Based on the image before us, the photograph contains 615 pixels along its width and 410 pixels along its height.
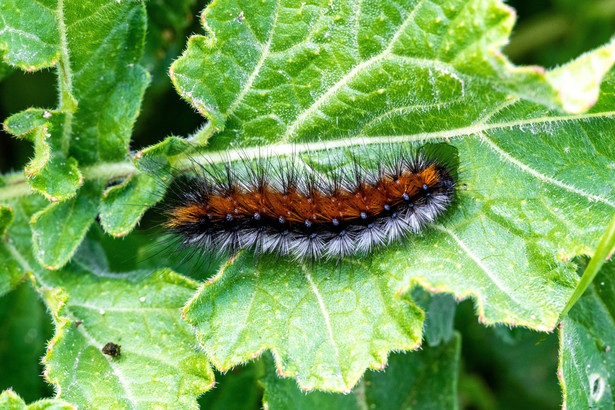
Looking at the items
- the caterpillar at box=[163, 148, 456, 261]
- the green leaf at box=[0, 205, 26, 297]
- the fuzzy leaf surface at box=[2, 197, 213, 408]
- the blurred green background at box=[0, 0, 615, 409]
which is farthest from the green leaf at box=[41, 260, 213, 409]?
the blurred green background at box=[0, 0, 615, 409]

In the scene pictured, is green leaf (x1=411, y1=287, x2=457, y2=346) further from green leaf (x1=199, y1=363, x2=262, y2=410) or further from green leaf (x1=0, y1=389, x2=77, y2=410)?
green leaf (x1=0, y1=389, x2=77, y2=410)

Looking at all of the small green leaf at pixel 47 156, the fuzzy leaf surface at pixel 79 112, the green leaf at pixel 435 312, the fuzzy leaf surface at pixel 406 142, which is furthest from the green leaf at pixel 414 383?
the small green leaf at pixel 47 156

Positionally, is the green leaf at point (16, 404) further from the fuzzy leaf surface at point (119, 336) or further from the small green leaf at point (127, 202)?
the small green leaf at point (127, 202)

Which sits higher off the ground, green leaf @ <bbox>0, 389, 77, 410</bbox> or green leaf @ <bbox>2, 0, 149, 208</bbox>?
green leaf @ <bbox>2, 0, 149, 208</bbox>

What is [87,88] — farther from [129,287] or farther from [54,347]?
[54,347]

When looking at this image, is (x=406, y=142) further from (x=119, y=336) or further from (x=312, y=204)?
(x=119, y=336)

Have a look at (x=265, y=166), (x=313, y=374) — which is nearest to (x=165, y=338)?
Result: (x=313, y=374)

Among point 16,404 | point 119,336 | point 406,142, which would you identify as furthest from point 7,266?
point 406,142
